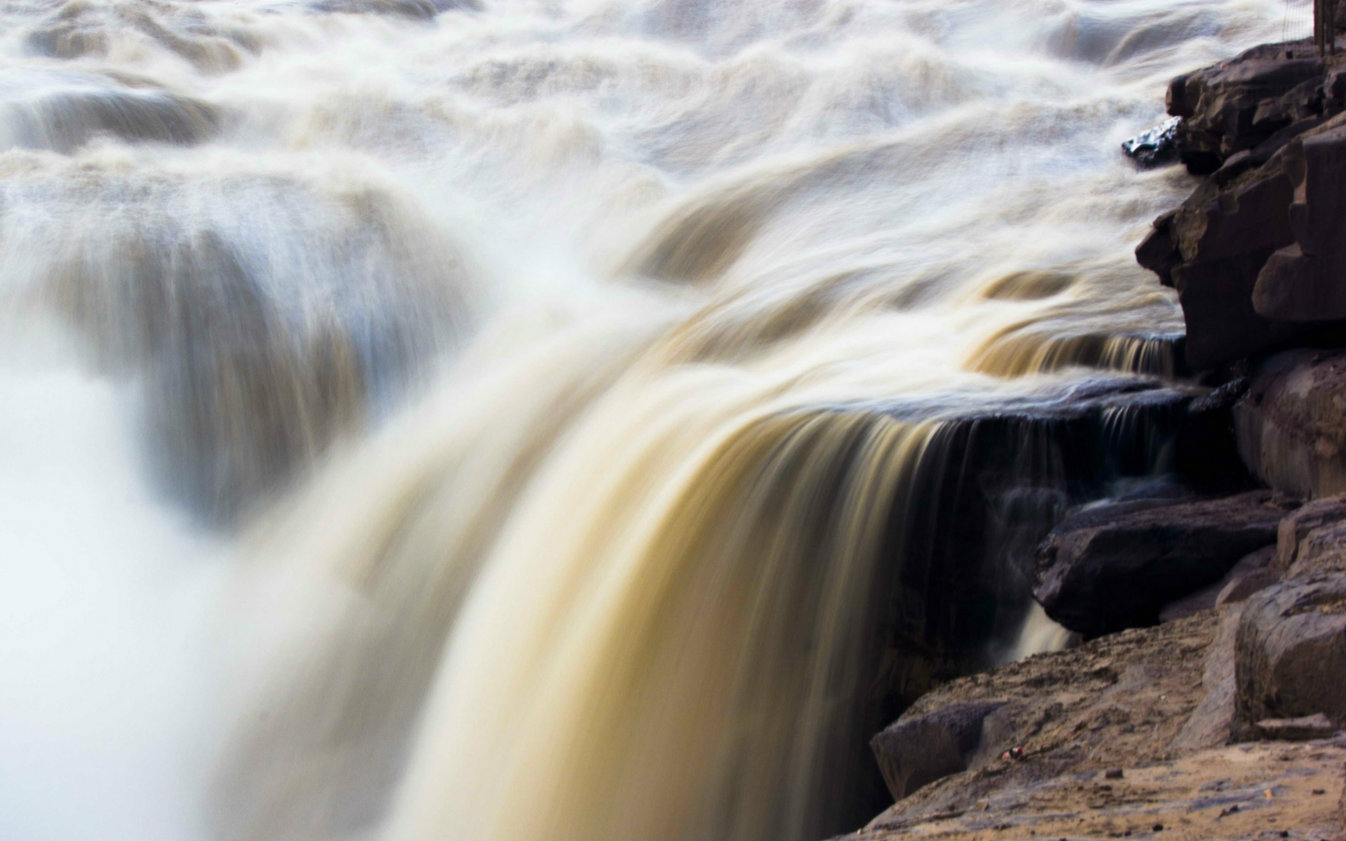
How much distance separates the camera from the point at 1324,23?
823 cm

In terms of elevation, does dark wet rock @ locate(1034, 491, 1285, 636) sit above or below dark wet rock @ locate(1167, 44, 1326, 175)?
below

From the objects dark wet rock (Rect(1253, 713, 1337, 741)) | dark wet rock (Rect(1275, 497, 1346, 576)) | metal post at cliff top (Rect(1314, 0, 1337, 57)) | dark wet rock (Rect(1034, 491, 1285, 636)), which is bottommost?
dark wet rock (Rect(1034, 491, 1285, 636))

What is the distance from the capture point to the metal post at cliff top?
320 inches

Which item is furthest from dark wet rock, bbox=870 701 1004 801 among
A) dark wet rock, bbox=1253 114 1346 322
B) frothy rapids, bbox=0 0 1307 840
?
dark wet rock, bbox=1253 114 1346 322

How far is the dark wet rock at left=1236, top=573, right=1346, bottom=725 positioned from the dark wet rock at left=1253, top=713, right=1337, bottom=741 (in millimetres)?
22

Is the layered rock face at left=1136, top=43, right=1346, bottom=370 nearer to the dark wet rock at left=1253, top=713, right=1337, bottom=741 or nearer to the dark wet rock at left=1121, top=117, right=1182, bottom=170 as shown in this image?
the dark wet rock at left=1121, top=117, right=1182, bottom=170

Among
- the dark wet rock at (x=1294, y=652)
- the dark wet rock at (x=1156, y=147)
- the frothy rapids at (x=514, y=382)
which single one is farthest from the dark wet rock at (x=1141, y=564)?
the dark wet rock at (x=1156, y=147)

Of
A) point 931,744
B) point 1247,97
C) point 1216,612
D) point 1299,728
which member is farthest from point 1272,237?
point 1299,728

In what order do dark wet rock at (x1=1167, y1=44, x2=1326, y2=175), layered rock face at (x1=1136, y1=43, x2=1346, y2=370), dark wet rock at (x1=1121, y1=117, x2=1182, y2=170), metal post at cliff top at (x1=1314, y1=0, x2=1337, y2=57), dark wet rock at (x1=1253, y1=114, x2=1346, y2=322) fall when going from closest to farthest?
dark wet rock at (x1=1253, y1=114, x2=1346, y2=322) < layered rock face at (x1=1136, y1=43, x2=1346, y2=370) < metal post at cliff top at (x1=1314, y1=0, x2=1337, y2=57) < dark wet rock at (x1=1167, y1=44, x2=1326, y2=175) < dark wet rock at (x1=1121, y1=117, x2=1182, y2=170)

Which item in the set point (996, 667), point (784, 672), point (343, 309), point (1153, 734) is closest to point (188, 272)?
point (343, 309)

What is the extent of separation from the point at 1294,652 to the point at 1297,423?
2871 mm

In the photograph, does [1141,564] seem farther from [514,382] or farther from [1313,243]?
[514,382]

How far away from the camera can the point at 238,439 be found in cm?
1001

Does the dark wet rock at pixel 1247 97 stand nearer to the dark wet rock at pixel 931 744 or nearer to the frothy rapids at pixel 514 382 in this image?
the frothy rapids at pixel 514 382
